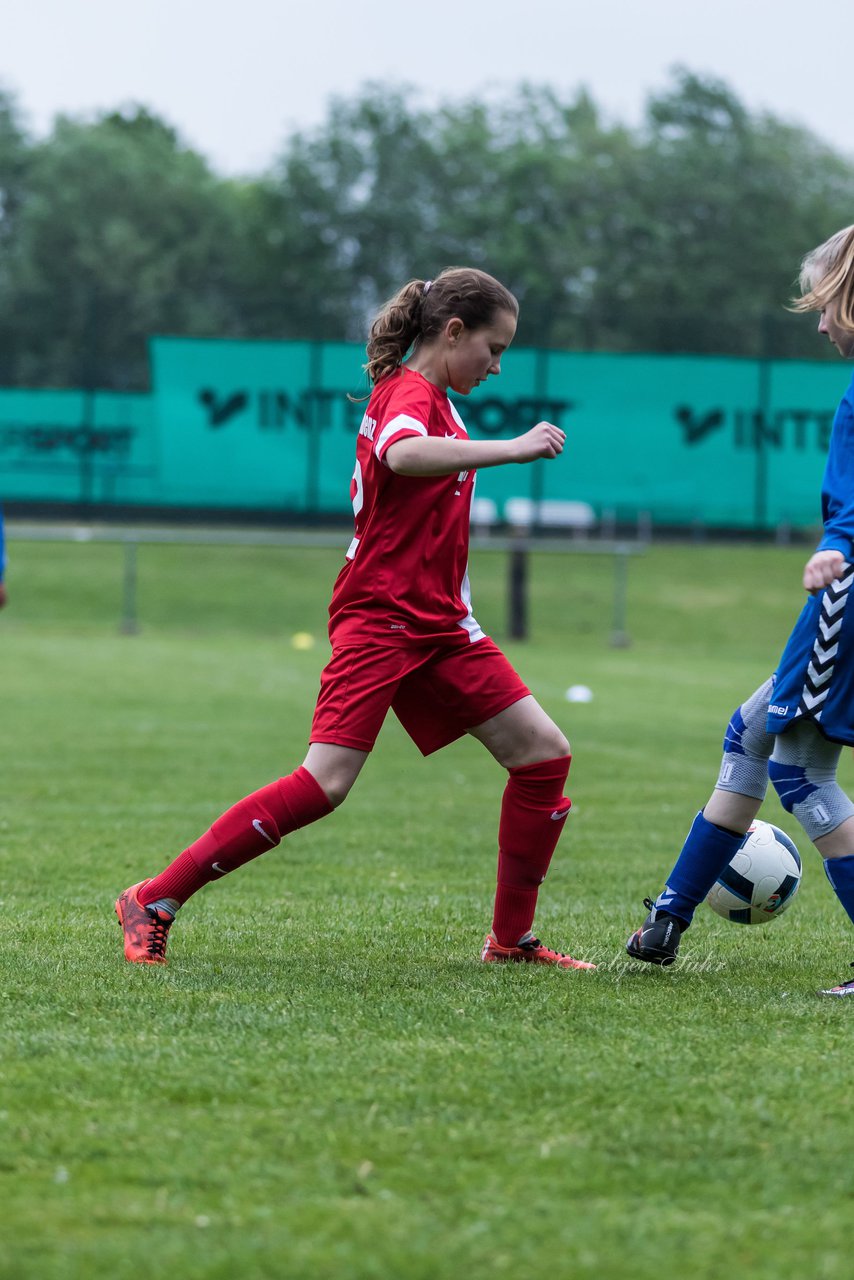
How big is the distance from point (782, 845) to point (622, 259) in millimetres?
55731

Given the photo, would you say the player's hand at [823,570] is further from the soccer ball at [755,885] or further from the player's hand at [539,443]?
the soccer ball at [755,885]

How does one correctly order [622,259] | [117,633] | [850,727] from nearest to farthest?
[850,727], [117,633], [622,259]

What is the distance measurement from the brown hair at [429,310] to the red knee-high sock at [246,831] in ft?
3.79

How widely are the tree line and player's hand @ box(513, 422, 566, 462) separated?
46.6 meters

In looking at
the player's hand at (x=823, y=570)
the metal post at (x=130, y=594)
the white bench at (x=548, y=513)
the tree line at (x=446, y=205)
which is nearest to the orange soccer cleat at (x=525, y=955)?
the player's hand at (x=823, y=570)

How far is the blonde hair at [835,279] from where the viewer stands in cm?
403

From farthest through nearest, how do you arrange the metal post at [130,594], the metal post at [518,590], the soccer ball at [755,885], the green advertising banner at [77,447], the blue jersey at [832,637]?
the green advertising banner at [77,447] → the metal post at [518,590] → the metal post at [130,594] → the soccer ball at [755,885] → the blue jersey at [832,637]

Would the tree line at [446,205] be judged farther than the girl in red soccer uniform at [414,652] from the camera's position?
Yes

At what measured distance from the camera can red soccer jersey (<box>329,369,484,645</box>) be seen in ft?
14.1

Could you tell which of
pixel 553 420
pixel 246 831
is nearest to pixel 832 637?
pixel 246 831

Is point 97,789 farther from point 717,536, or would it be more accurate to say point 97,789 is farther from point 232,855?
point 717,536

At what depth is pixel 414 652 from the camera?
433cm

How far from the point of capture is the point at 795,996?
411cm

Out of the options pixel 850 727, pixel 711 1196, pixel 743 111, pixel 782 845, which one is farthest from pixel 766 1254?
pixel 743 111
